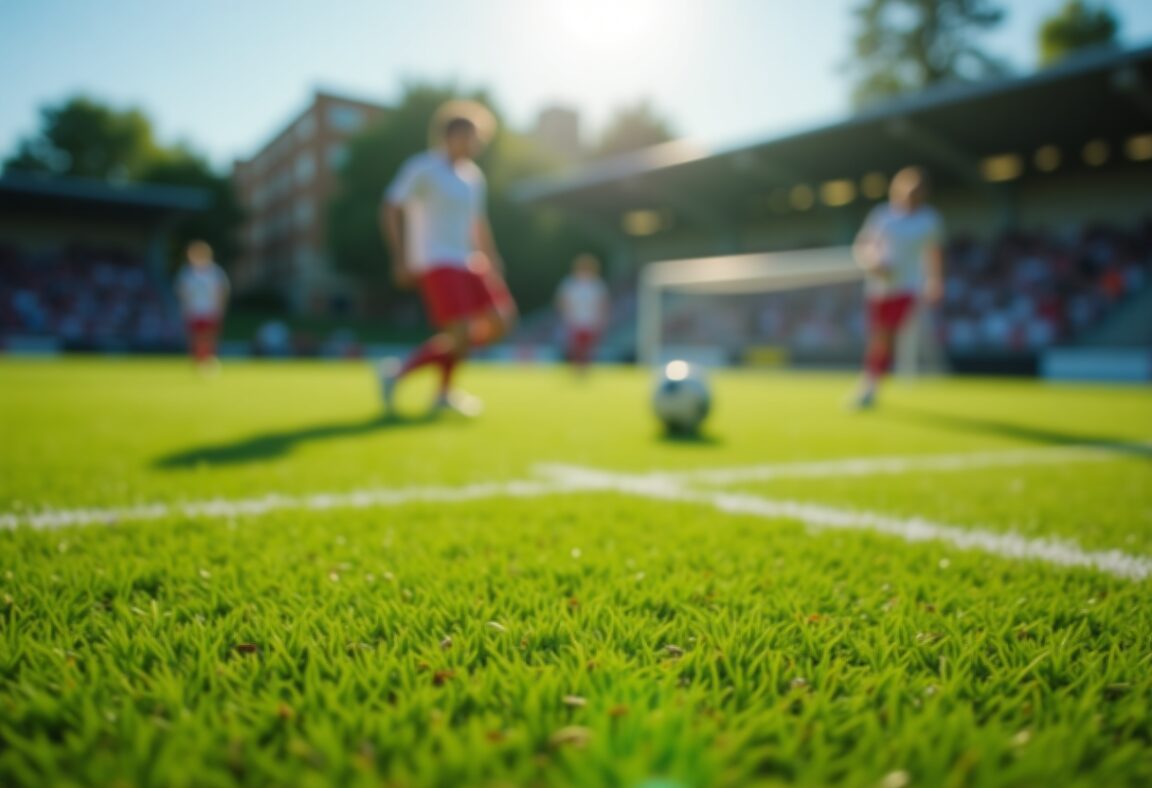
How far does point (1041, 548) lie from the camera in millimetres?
1933

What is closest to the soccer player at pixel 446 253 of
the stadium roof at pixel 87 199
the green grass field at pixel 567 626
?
the green grass field at pixel 567 626

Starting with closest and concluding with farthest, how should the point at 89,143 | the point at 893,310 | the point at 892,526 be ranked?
the point at 892,526, the point at 893,310, the point at 89,143

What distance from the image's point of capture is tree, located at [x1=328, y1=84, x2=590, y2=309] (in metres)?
34.2

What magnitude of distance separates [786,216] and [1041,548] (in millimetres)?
26041

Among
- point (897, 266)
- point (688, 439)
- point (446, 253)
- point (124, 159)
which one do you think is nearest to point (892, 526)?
point (688, 439)

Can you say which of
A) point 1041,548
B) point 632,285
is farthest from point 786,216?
point 1041,548

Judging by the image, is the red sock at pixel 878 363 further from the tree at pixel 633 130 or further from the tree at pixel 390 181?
the tree at pixel 633 130

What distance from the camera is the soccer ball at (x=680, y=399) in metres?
4.54

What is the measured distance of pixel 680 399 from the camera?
4539mm

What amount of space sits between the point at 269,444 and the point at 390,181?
32.6m

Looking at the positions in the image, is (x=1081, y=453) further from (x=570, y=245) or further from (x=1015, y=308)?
(x=570, y=245)

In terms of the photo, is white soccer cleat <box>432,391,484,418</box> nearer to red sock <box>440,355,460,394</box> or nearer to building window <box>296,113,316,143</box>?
red sock <box>440,355,460,394</box>

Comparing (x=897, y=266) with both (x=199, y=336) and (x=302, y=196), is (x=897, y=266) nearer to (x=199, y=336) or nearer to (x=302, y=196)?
(x=199, y=336)

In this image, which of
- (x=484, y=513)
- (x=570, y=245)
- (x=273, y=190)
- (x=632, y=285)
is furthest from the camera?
(x=273, y=190)
